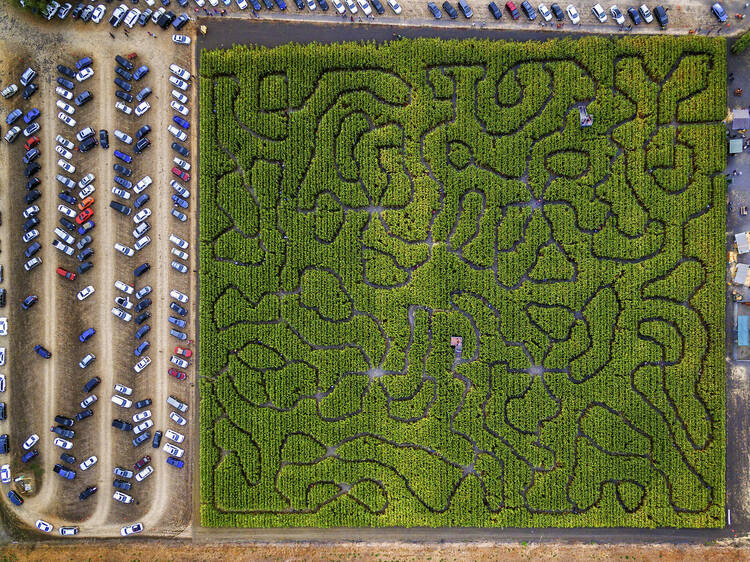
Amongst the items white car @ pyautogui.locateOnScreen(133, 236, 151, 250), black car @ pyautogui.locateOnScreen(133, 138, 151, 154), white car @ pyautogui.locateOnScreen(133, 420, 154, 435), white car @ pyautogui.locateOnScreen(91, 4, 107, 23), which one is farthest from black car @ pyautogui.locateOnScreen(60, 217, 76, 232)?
white car @ pyautogui.locateOnScreen(133, 420, 154, 435)

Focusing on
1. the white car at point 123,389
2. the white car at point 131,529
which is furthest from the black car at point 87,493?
the white car at point 123,389

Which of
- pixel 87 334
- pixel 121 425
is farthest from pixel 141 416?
pixel 87 334

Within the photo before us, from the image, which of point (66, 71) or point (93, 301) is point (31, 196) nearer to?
point (93, 301)

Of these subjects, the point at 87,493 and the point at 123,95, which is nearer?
the point at 87,493

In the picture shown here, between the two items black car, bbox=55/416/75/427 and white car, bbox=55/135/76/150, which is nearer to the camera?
black car, bbox=55/416/75/427

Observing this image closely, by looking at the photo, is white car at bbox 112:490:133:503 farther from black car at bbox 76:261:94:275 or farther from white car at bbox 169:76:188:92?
white car at bbox 169:76:188:92

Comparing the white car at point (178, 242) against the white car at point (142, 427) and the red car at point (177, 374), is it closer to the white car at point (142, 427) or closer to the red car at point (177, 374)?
the red car at point (177, 374)
